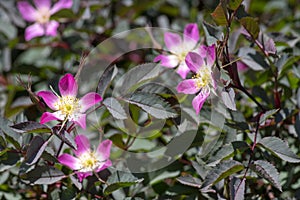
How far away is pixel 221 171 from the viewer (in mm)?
940

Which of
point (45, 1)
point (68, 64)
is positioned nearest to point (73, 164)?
point (68, 64)

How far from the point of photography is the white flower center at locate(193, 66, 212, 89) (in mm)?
1015

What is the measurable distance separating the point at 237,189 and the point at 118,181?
0.22 m

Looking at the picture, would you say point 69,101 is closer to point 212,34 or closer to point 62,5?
point 212,34

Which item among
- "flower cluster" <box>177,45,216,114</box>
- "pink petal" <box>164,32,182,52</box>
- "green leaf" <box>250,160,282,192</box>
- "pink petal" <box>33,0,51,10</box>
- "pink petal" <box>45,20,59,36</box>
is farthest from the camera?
"pink petal" <box>33,0,51,10</box>

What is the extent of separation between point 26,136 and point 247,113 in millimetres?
526

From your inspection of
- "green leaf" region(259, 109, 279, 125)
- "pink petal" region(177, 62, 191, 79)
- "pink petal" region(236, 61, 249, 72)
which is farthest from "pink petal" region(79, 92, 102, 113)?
"pink petal" region(236, 61, 249, 72)

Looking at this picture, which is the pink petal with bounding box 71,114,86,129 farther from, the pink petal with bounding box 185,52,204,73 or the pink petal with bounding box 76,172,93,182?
the pink petal with bounding box 185,52,204,73

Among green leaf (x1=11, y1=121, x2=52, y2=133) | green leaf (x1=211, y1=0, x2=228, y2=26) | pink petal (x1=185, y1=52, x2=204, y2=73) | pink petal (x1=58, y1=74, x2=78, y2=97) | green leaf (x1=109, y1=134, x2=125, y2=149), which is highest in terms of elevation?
green leaf (x1=211, y1=0, x2=228, y2=26)

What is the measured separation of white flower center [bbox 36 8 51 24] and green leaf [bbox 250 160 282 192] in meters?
0.90

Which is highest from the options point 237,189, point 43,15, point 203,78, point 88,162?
point 43,15

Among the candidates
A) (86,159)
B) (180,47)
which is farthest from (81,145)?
(180,47)

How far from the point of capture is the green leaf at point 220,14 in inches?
37.3

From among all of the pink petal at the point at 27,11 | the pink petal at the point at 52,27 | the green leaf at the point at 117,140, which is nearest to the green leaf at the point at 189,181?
the green leaf at the point at 117,140
